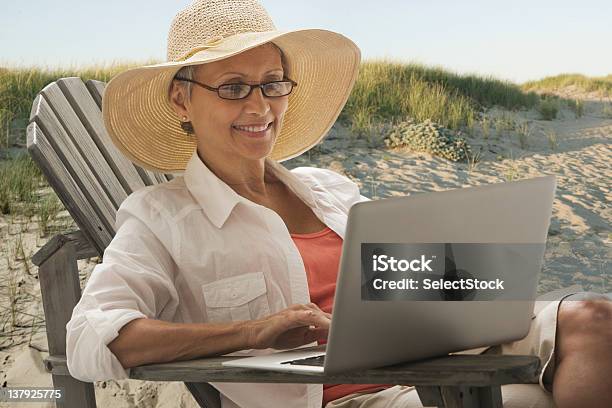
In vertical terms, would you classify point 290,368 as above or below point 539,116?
above

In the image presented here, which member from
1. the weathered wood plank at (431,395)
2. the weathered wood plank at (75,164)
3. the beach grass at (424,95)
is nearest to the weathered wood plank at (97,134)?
the weathered wood plank at (75,164)

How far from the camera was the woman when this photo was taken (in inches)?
58.7

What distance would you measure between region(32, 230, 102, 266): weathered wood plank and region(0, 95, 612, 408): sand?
188 centimetres

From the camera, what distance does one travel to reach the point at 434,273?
122cm

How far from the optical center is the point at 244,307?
5.68ft

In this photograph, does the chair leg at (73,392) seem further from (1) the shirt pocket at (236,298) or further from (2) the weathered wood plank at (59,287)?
(1) the shirt pocket at (236,298)

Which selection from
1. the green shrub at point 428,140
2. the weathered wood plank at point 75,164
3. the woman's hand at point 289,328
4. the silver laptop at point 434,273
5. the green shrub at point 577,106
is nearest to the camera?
the silver laptop at point 434,273

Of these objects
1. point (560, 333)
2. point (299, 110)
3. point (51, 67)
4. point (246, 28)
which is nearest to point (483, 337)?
point (560, 333)

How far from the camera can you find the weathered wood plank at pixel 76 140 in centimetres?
200

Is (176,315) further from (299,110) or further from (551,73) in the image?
(551,73)

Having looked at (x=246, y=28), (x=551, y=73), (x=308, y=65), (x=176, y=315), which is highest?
(x=246, y=28)

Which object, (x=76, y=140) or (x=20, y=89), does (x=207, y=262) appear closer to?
(x=76, y=140)

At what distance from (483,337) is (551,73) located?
185 inches

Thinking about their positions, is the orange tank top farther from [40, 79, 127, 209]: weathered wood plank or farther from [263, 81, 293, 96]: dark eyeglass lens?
[40, 79, 127, 209]: weathered wood plank
